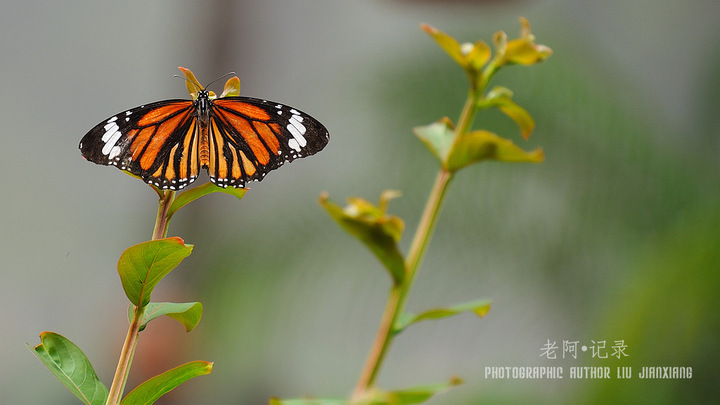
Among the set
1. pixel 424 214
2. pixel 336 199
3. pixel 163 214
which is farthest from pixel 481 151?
pixel 336 199

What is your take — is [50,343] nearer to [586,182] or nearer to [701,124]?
[586,182]

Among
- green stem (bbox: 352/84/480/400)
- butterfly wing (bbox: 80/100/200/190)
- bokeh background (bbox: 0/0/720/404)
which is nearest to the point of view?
green stem (bbox: 352/84/480/400)

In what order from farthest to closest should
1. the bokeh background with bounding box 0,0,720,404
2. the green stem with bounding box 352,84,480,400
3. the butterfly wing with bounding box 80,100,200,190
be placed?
1. the bokeh background with bounding box 0,0,720,404
2. the butterfly wing with bounding box 80,100,200,190
3. the green stem with bounding box 352,84,480,400

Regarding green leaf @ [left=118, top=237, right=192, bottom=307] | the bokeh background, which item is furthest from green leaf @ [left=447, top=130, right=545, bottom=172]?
the bokeh background

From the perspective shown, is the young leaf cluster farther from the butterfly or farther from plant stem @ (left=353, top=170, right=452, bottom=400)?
the butterfly

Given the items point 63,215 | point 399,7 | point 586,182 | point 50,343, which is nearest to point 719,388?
point 586,182

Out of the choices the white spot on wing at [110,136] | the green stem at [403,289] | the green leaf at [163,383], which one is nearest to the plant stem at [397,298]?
the green stem at [403,289]
